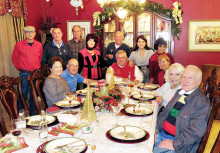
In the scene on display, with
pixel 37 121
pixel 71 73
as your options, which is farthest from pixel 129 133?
pixel 71 73

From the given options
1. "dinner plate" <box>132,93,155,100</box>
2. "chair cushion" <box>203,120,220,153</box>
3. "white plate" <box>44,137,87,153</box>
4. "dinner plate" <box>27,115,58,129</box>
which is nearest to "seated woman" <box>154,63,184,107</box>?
"dinner plate" <box>132,93,155,100</box>

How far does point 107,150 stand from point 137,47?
3.26 m

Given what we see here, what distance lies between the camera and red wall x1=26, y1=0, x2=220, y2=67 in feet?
18.1

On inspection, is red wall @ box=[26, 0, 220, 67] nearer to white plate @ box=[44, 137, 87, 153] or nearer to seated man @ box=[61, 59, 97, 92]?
seated man @ box=[61, 59, 97, 92]

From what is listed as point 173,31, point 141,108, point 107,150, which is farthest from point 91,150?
point 173,31

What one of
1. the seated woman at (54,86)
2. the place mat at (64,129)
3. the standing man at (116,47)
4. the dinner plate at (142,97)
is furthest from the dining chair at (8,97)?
the standing man at (116,47)

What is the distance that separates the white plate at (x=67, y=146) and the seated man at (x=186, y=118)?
2.36 ft

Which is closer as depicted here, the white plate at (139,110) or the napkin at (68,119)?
the napkin at (68,119)

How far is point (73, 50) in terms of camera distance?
433 centimetres

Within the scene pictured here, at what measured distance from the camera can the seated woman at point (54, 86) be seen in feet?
8.16

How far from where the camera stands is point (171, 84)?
2.57 metres

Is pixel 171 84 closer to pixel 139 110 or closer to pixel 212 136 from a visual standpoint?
pixel 139 110

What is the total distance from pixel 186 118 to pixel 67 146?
3.07 ft

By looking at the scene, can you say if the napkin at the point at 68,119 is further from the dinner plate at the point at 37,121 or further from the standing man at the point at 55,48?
the standing man at the point at 55,48
